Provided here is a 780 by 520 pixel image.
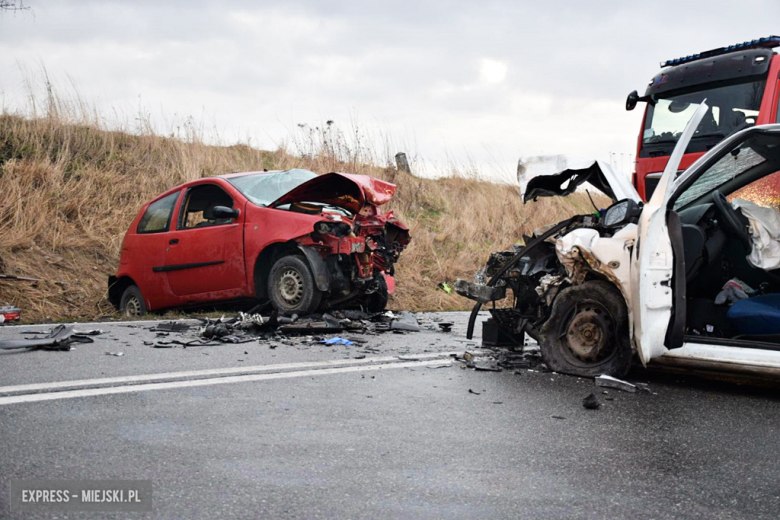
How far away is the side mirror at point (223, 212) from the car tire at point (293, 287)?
2.64 ft

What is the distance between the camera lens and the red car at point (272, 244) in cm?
827

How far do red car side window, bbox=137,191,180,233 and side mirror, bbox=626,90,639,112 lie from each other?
6.92m

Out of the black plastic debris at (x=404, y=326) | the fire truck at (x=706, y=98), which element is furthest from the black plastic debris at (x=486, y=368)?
the fire truck at (x=706, y=98)

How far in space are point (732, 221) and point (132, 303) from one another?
289 inches

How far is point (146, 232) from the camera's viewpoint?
983cm

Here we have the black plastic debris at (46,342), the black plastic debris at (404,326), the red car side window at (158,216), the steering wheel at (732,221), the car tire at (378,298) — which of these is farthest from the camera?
the red car side window at (158,216)

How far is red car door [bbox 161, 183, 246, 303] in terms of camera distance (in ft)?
28.7

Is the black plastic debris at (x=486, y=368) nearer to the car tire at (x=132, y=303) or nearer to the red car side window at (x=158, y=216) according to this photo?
the red car side window at (x=158, y=216)

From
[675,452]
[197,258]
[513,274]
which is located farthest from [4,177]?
[675,452]

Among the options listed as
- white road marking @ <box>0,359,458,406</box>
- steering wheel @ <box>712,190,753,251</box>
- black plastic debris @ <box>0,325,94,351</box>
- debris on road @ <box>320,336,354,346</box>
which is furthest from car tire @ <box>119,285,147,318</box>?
steering wheel @ <box>712,190,753,251</box>

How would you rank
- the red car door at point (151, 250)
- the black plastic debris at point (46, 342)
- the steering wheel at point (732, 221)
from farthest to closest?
the red car door at point (151, 250)
the black plastic debris at point (46, 342)
the steering wheel at point (732, 221)

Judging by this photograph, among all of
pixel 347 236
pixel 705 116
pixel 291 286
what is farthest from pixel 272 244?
pixel 705 116

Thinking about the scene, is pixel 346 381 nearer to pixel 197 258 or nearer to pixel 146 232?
pixel 197 258

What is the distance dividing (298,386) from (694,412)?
7.58 ft
